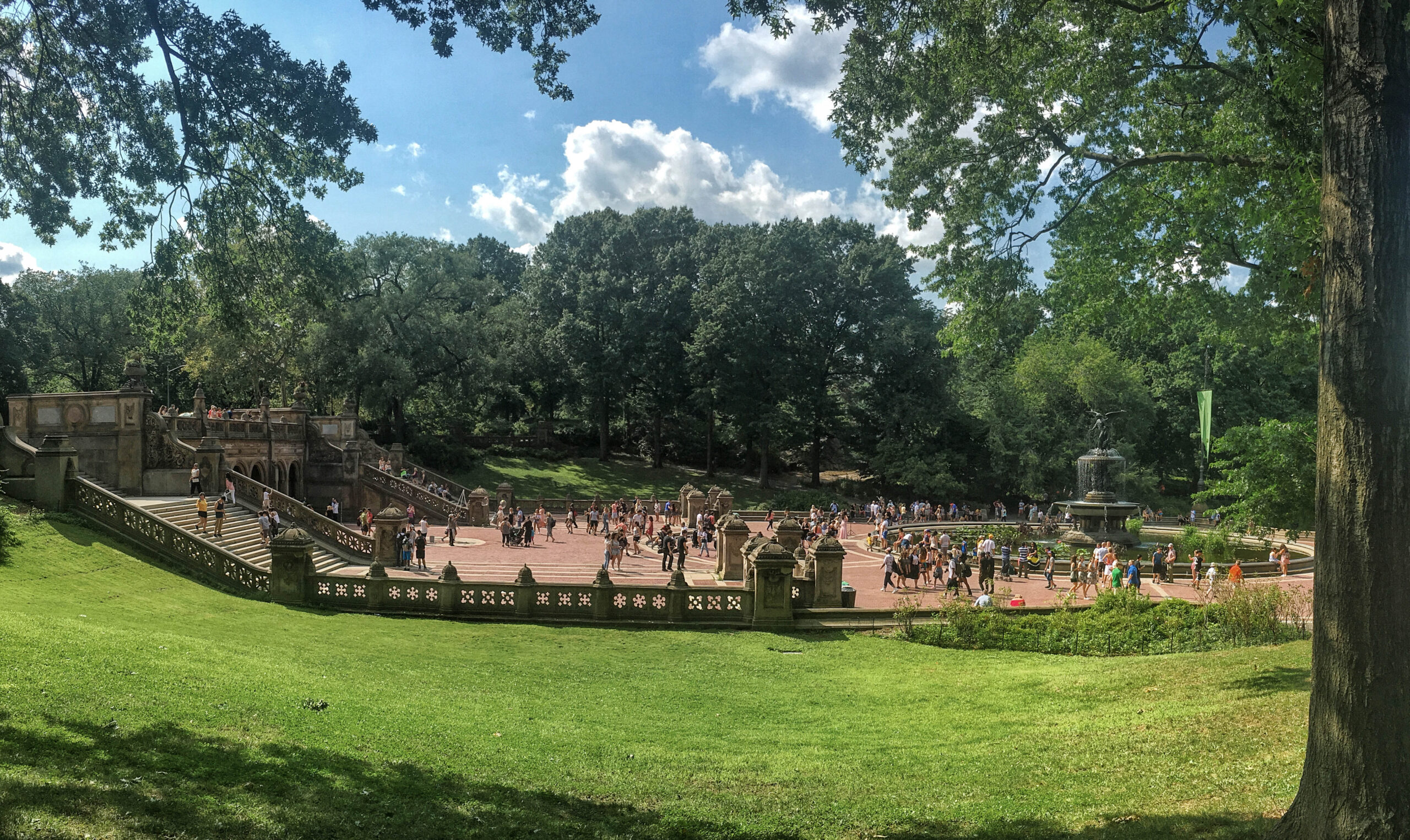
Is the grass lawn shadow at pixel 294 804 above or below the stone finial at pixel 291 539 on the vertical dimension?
below

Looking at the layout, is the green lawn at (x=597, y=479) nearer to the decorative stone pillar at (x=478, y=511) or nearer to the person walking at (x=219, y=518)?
the decorative stone pillar at (x=478, y=511)

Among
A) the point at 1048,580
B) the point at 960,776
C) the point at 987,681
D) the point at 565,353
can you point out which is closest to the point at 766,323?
the point at 565,353

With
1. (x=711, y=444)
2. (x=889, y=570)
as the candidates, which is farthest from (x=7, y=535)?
(x=711, y=444)

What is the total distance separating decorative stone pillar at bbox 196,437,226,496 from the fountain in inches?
1203

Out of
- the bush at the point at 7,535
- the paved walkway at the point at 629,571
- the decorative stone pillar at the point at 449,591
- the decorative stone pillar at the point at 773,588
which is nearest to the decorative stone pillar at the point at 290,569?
A: the decorative stone pillar at the point at 449,591

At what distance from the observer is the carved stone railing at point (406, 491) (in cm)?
3981

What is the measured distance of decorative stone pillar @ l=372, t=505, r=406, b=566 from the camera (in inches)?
1013

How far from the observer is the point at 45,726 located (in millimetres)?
7098

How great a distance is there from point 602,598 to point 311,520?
46.8 feet

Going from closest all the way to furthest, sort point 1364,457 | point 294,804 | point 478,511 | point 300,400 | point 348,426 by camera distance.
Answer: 1. point 1364,457
2. point 294,804
3. point 300,400
4. point 478,511
5. point 348,426

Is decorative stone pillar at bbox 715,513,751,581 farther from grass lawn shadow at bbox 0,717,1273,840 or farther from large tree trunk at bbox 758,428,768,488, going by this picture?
large tree trunk at bbox 758,428,768,488

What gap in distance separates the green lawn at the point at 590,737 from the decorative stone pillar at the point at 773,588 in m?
2.83

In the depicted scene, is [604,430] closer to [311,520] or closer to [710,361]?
[710,361]

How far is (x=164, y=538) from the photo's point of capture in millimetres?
19500
